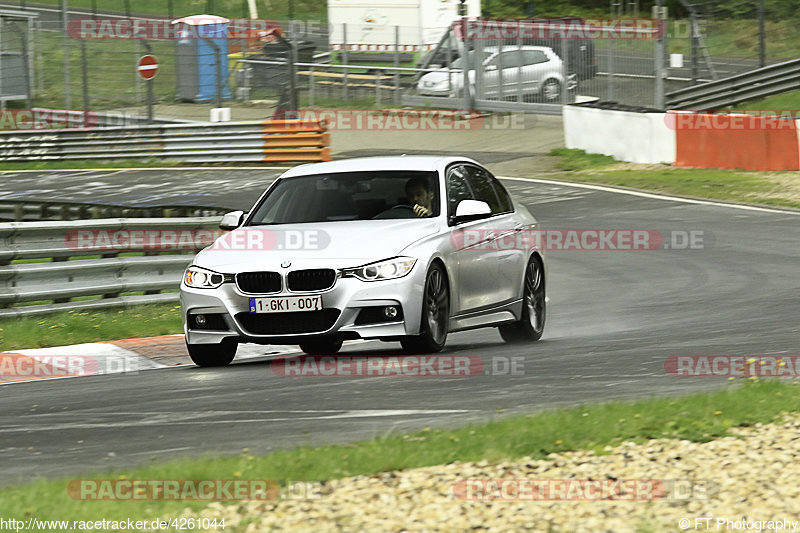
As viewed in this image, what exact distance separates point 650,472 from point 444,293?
4.28 metres

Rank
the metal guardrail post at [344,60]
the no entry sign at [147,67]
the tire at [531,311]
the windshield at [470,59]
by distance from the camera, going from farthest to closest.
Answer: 1. the metal guardrail post at [344,60]
2. the windshield at [470,59]
3. the no entry sign at [147,67]
4. the tire at [531,311]

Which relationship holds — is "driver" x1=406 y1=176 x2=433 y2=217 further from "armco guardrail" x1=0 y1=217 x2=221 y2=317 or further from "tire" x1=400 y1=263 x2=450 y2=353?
"armco guardrail" x1=0 y1=217 x2=221 y2=317

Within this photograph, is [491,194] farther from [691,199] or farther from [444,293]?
[691,199]

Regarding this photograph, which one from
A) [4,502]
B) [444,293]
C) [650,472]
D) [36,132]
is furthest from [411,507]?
[36,132]

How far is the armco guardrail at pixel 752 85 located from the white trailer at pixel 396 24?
12.8 m

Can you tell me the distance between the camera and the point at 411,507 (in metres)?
5.41

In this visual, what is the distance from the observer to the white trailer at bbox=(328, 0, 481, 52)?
4453 centimetres

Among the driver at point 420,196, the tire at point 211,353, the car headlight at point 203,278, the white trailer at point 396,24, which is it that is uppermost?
the white trailer at point 396,24

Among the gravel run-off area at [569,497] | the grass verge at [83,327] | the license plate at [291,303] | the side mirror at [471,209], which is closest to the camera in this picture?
the gravel run-off area at [569,497]

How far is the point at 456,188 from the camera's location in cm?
1095

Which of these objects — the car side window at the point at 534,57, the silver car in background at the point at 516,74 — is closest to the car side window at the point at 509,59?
the silver car in background at the point at 516,74

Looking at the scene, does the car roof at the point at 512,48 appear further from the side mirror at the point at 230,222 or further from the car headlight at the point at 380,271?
the car headlight at the point at 380,271

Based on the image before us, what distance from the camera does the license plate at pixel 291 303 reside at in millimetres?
9492

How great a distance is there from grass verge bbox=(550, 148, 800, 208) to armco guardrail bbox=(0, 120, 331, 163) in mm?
5907
